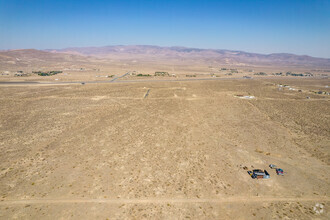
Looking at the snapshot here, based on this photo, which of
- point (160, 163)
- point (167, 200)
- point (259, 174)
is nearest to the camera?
point (167, 200)

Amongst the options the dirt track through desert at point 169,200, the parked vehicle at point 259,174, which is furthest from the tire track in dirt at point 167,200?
the parked vehicle at point 259,174

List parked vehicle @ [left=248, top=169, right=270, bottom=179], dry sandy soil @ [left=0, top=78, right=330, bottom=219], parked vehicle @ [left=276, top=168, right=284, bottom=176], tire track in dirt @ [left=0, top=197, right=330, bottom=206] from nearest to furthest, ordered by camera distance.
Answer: dry sandy soil @ [left=0, top=78, right=330, bottom=219]
tire track in dirt @ [left=0, top=197, right=330, bottom=206]
parked vehicle @ [left=248, top=169, right=270, bottom=179]
parked vehicle @ [left=276, top=168, right=284, bottom=176]

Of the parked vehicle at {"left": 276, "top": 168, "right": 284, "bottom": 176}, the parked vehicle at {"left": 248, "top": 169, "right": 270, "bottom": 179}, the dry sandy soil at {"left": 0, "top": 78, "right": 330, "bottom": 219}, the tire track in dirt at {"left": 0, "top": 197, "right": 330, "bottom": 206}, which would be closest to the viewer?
the dry sandy soil at {"left": 0, "top": 78, "right": 330, "bottom": 219}

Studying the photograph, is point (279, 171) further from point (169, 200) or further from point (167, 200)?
point (167, 200)

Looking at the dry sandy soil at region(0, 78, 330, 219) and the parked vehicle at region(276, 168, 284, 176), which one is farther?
the parked vehicle at region(276, 168, 284, 176)

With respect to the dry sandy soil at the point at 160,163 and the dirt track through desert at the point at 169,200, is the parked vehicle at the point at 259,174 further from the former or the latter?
the dirt track through desert at the point at 169,200

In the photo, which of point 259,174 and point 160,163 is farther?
point 160,163

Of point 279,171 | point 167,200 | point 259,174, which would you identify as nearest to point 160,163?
point 167,200

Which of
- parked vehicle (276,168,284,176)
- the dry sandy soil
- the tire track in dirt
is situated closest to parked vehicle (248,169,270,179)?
the dry sandy soil

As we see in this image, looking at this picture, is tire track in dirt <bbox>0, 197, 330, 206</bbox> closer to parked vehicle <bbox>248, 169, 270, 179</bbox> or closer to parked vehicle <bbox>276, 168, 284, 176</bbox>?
parked vehicle <bbox>248, 169, 270, 179</bbox>
